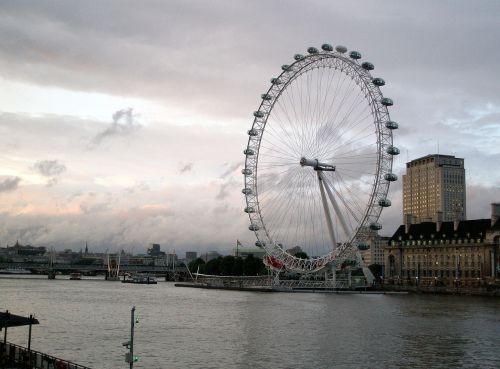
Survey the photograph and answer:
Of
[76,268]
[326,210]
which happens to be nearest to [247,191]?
[326,210]

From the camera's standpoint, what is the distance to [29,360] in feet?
71.8

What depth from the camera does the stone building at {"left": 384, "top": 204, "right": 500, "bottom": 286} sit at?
98.2 meters

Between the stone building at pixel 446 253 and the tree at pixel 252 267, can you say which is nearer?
the stone building at pixel 446 253

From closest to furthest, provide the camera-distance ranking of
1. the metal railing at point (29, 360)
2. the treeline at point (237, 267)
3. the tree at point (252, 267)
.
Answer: the metal railing at point (29, 360) < the tree at point (252, 267) < the treeline at point (237, 267)

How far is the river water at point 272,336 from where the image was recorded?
30672 millimetres

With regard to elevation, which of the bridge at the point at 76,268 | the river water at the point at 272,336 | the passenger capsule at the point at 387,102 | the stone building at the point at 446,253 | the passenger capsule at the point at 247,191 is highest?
the passenger capsule at the point at 387,102

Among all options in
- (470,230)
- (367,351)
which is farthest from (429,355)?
(470,230)

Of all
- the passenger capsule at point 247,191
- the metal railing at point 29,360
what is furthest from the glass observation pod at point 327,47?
the metal railing at point 29,360

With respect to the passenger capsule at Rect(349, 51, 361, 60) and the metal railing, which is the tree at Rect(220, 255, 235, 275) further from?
the metal railing

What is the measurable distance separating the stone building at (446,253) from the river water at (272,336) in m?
40.2

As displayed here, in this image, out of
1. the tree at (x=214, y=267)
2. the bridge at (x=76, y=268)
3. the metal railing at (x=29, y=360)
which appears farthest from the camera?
the bridge at (x=76, y=268)

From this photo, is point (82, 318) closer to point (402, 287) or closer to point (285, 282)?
point (285, 282)

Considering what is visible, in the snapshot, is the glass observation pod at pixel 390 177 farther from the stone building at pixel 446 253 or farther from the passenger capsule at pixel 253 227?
the stone building at pixel 446 253

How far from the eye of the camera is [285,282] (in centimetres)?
9794
